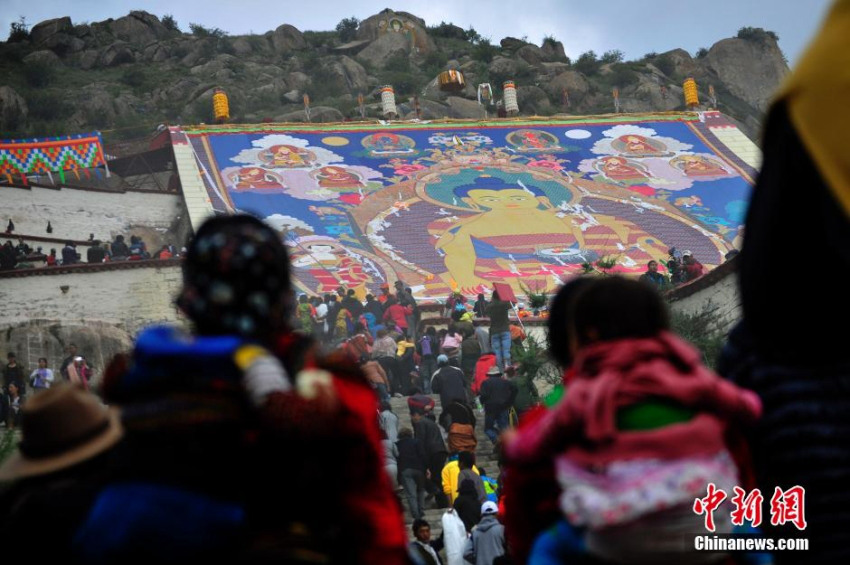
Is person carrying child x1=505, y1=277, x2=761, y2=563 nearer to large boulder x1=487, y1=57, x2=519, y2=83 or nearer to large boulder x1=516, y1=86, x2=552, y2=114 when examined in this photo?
large boulder x1=516, y1=86, x2=552, y2=114

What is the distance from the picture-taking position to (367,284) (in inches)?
917

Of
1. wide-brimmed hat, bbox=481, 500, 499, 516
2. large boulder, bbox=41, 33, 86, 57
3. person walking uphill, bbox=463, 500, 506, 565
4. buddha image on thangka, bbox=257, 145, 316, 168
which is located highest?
large boulder, bbox=41, 33, 86, 57

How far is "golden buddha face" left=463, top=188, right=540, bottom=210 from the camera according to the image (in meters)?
26.9

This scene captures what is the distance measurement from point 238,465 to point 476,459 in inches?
467

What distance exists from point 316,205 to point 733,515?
23.1 metres

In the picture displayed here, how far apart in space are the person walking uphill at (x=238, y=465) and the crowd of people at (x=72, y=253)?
20.7 meters

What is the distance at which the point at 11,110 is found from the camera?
1797 inches

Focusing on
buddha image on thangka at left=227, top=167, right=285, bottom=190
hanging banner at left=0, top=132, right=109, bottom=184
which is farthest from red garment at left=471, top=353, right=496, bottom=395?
hanging banner at left=0, top=132, right=109, bottom=184

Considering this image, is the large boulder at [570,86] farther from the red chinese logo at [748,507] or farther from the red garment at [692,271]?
the red chinese logo at [748,507]

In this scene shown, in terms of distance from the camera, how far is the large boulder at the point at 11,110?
45125 millimetres

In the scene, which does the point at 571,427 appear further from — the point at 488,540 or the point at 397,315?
the point at 397,315

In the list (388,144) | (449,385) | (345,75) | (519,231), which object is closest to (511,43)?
(345,75)

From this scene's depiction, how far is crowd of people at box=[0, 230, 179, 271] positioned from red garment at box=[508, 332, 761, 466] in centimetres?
2091

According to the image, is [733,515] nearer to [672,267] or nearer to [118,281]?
[672,267]
